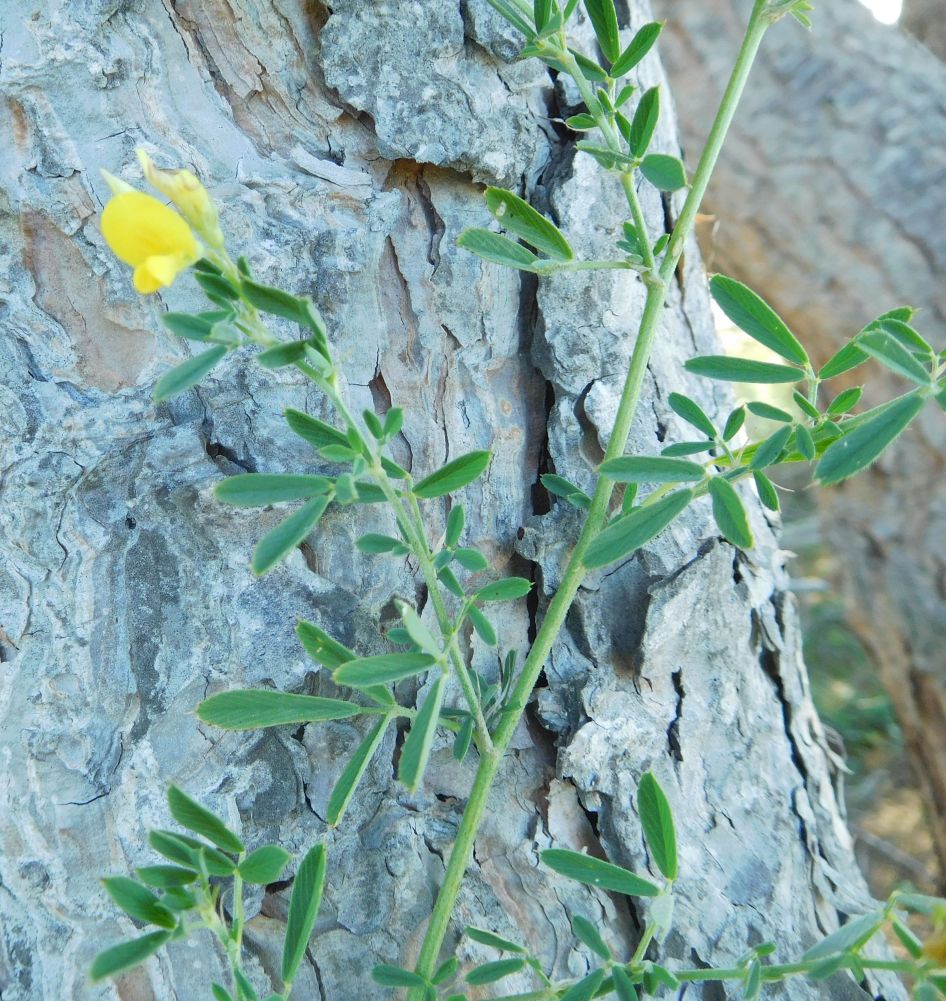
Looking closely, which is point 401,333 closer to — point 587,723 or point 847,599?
point 587,723

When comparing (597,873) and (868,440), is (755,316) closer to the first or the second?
(868,440)

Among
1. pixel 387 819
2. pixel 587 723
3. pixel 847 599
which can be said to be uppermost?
pixel 587 723

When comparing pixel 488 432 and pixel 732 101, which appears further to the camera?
pixel 488 432

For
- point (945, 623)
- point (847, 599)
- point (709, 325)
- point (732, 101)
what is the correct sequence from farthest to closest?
point (847, 599)
point (945, 623)
point (709, 325)
point (732, 101)

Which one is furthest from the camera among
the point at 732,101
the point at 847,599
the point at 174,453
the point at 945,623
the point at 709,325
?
the point at 847,599

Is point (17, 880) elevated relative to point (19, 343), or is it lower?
A: lower

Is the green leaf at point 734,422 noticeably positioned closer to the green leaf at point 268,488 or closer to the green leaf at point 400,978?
the green leaf at point 268,488

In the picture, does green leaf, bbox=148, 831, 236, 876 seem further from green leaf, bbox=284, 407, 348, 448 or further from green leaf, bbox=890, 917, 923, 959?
green leaf, bbox=890, 917, 923, 959

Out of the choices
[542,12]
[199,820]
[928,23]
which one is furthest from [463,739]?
[928,23]

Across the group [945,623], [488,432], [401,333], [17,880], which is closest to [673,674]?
[488,432]
